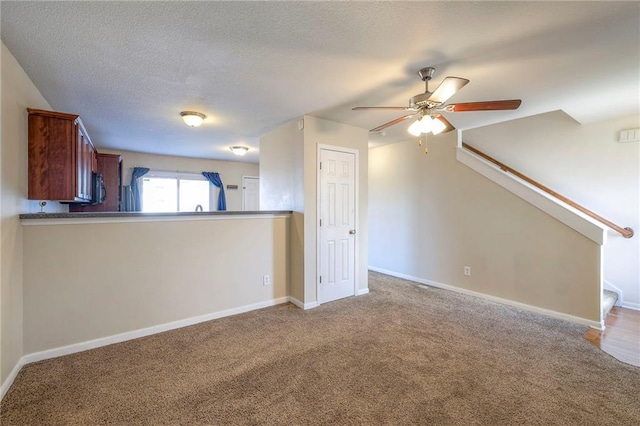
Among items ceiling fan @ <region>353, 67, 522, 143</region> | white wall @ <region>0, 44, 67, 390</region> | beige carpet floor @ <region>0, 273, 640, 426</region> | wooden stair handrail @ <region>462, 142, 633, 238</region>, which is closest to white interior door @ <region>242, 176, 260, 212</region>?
beige carpet floor @ <region>0, 273, 640, 426</region>

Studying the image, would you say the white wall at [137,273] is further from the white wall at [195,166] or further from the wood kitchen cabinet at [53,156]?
the white wall at [195,166]

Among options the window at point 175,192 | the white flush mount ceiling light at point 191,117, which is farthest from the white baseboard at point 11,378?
the window at point 175,192

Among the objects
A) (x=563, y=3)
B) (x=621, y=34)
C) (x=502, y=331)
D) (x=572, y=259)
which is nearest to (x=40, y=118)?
(x=563, y=3)

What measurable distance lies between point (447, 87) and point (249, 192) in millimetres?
6120

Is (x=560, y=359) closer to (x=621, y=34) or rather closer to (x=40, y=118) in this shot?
(x=621, y=34)

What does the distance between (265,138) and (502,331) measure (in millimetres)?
4037

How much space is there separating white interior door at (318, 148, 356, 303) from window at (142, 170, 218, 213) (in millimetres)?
3960

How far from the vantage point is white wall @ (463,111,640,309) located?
3.57 meters

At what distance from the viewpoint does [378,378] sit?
205cm

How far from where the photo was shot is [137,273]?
276cm

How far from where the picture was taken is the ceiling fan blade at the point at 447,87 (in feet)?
6.19

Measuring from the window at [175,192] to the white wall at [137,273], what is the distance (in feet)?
11.7

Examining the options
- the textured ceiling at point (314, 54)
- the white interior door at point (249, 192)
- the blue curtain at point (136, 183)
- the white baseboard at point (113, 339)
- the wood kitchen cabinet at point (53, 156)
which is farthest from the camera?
the white interior door at point (249, 192)

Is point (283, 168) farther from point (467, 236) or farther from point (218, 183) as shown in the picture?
point (218, 183)
